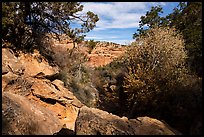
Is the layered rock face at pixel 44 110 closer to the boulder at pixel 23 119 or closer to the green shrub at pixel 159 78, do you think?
the boulder at pixel 23 119

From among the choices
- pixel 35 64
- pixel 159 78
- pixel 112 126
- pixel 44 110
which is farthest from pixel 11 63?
pixel 159 78

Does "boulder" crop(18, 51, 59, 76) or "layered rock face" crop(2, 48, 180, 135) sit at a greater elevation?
"boulder" crop(18, 51, 59, 76)

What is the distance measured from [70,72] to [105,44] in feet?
87.4

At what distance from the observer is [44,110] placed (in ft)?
36.5

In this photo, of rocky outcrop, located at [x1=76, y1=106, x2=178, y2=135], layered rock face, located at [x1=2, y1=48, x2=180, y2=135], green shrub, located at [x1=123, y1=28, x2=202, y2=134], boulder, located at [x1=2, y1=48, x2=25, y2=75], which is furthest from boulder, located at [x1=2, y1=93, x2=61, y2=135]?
green shrub, located at [x1=123, y1=28, x2=202, y2=134]

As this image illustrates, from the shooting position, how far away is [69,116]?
45.6 ft

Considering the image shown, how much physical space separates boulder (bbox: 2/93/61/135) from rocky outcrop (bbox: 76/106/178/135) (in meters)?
1.94

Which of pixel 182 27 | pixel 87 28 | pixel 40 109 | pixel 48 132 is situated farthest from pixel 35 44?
pixel 182 27

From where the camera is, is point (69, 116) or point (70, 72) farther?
point (70, 72)

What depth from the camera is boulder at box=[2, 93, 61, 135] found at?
8453mm

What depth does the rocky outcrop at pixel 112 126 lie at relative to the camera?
737 cm

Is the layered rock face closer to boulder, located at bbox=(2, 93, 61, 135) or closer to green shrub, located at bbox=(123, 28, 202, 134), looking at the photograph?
boulder, located at bbox=(2, 93, 61, 135)

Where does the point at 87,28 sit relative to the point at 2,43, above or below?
above

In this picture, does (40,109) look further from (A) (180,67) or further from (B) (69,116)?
(A) (180,67)
